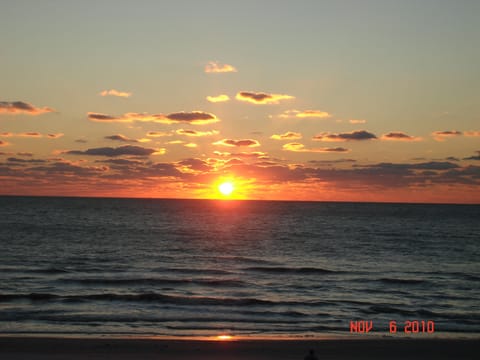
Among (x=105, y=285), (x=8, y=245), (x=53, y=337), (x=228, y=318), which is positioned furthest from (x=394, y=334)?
(x=8, y=245)

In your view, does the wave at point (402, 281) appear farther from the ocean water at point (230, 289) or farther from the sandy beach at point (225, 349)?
the sandy beach at point (225, 349)

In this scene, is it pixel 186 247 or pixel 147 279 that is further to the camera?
pixel 186 247

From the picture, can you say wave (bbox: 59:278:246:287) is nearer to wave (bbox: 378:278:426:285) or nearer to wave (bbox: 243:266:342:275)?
wave (bbox: 243:266:342:275)

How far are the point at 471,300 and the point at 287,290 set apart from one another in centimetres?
955

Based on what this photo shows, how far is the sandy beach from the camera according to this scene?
15.2 meters

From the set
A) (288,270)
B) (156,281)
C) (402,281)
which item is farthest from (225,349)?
(288,270)

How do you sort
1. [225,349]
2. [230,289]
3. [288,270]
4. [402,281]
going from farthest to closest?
1. [288,270]
2. [402,281]
3. [230,289]
4. [225,349]

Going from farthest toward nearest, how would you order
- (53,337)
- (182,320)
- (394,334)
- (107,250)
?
(107,250), (182,320), (394,334), (53,337)

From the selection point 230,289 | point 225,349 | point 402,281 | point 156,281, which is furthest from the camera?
point 402,281

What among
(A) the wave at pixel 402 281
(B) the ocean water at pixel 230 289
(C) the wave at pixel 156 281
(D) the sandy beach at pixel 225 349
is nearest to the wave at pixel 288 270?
(B) the ocean water at pixel 230 289

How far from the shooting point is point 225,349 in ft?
52.7

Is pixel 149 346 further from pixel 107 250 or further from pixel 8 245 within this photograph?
pixel 8 245

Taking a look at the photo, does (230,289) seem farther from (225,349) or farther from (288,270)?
(225,349)

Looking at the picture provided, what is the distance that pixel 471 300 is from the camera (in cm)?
2647
